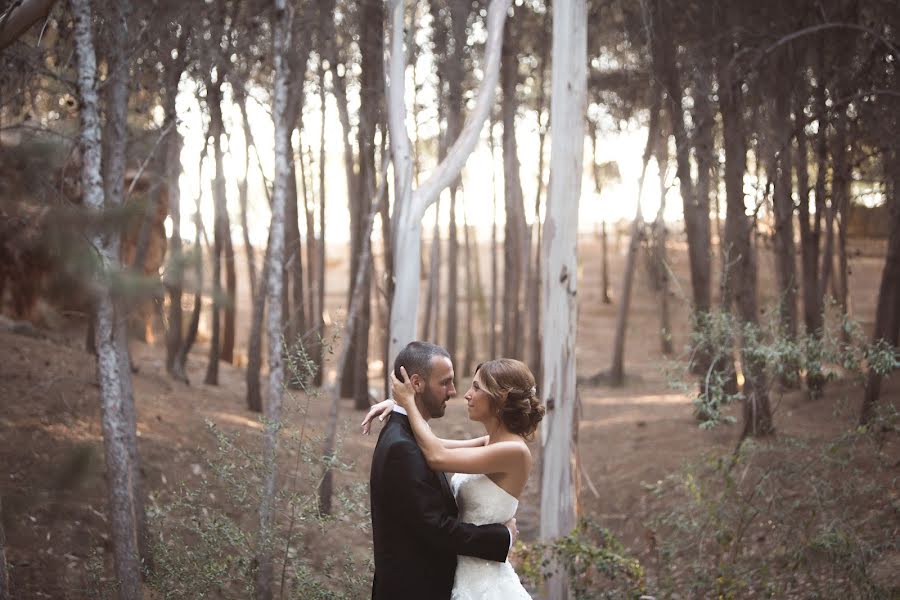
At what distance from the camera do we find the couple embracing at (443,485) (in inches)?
149

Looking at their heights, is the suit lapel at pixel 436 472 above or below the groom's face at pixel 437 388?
below

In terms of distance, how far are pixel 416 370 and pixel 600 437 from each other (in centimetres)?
1169

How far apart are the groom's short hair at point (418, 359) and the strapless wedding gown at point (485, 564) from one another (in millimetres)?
576

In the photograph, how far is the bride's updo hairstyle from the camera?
3955 mm

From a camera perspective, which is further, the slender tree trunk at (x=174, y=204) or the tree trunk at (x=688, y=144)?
the tree trunk at (x=688, y=144)

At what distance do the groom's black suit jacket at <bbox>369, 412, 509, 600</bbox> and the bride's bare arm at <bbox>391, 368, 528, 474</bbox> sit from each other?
0.17 ft

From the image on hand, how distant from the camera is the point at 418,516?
3.73 metres

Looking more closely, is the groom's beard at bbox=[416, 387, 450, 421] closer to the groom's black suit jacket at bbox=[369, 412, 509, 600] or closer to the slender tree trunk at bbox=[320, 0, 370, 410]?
the groom's black suit jacket at bbox=[369, 412, 509, 600]

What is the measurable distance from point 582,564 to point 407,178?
371 centimetres

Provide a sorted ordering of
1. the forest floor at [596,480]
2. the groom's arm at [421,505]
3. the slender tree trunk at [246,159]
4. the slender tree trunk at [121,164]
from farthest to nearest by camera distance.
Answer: the slender tree trunk at [246,159] → the slender tree trunk at [121,164] → the forest floor at [596,480] → the groom's arm at [421,505]

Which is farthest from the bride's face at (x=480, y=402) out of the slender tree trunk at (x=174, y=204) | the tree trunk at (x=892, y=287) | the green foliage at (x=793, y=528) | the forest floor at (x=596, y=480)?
the tree trunk at (x=892, y=287)

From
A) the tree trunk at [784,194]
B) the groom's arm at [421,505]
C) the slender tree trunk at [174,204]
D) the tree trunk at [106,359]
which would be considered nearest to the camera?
the groom's arm at [421,505]

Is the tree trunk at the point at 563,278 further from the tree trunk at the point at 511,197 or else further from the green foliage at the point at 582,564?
the tree trunk at the point at 511,197

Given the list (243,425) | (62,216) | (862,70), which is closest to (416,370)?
(62,216)
